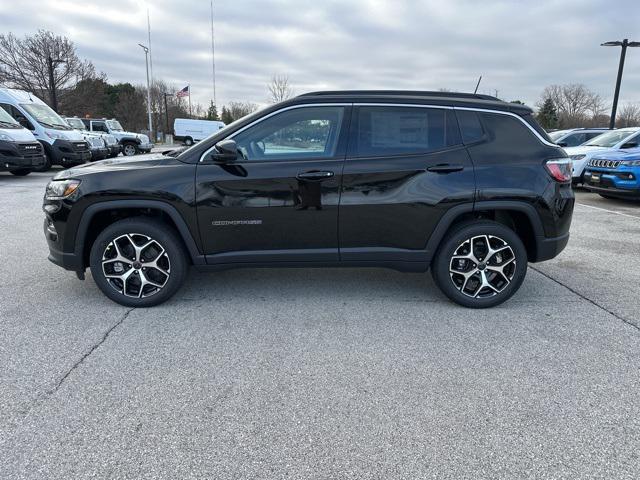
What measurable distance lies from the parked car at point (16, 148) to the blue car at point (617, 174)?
14890 millimetres

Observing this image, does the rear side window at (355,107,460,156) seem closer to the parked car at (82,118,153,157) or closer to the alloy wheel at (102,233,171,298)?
the alloy wheel at (102,233,171,298)

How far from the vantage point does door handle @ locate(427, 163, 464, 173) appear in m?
3.75

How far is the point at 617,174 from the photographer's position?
378 inches

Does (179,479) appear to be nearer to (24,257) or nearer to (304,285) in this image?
(304,285)

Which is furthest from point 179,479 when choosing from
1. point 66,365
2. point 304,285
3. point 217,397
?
point 304,285

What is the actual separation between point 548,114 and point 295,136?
6362 centimetres

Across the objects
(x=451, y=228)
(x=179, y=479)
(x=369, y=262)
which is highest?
(x=451, y=228)

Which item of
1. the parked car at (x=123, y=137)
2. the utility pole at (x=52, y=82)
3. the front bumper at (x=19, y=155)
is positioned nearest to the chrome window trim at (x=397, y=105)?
the front bumper at (x=19, y=155)

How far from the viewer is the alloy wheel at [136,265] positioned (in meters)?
3.82

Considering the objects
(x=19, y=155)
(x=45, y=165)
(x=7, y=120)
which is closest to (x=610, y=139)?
(x=19, y=155)

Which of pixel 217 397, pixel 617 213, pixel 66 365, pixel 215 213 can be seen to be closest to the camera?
pixel 217 397

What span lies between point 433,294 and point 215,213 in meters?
2.23

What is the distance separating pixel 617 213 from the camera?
29.7 feet

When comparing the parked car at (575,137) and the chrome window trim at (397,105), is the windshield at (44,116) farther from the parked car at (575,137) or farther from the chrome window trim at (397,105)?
the parked car at (575,137)
